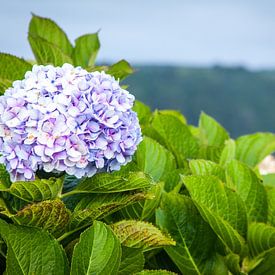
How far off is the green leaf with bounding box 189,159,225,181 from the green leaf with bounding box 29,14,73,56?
649mm

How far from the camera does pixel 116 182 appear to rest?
5.76ft

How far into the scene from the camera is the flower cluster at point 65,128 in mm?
1676

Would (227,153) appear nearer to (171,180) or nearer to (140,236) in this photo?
(171,180)

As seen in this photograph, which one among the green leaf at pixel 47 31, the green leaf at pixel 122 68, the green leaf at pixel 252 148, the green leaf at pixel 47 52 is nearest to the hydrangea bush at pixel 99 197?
the green leaf at pixel 47 52

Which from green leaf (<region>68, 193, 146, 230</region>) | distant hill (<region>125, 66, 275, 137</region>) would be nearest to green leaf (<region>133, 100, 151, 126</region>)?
green leaf (<region>68, 193, 146, 230</region>)

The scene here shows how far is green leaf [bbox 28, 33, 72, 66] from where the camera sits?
2316mm

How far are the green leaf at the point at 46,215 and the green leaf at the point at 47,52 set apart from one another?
0.70 m

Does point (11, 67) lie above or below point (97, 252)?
above

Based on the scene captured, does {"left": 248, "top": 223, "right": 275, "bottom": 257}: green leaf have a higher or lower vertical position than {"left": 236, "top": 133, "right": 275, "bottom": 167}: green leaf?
lower

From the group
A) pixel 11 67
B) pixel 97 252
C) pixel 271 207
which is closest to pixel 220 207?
pixel 271 207

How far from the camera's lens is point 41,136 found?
167 cm

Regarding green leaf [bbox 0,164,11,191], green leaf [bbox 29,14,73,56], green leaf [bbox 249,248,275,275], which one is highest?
green leaf [bbox 29,14,73,56]

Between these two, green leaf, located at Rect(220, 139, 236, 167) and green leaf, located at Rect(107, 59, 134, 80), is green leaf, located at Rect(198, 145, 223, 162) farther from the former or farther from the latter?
green leaf, located at Rect(107, 59, 134, 80)

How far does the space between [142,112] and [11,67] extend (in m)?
Result: 0.59
